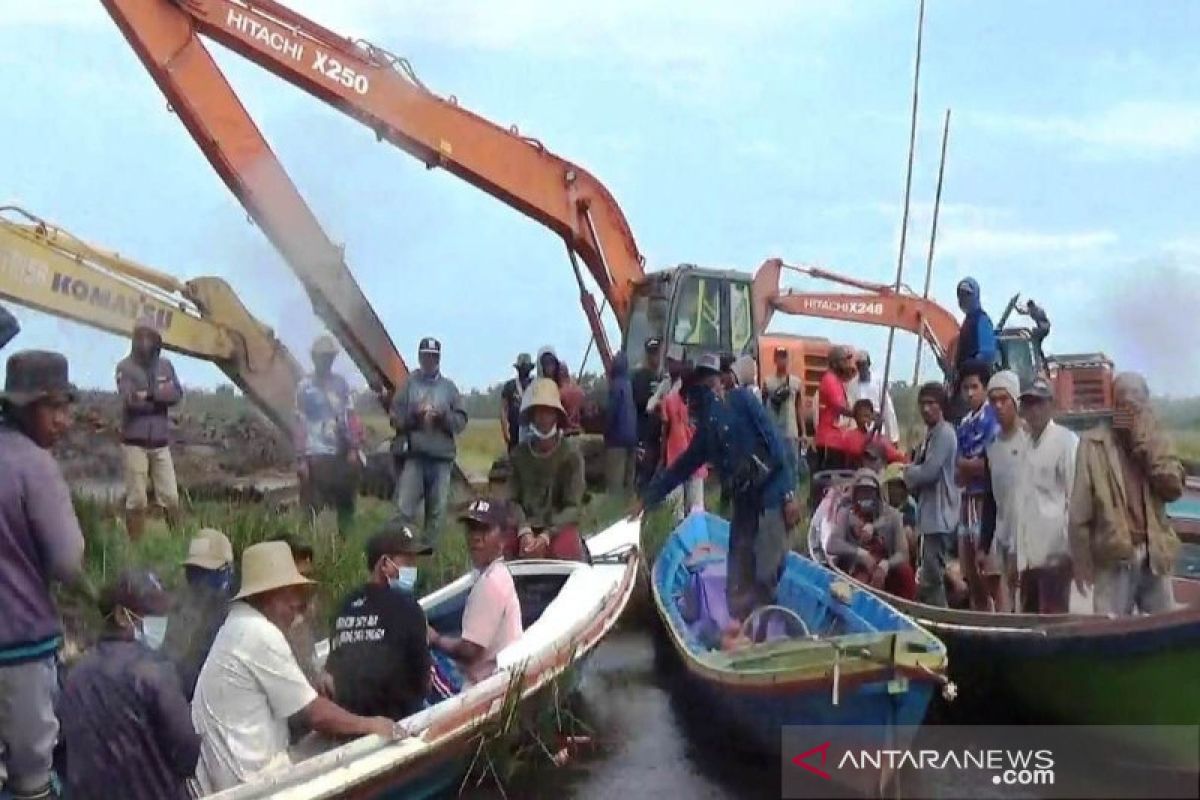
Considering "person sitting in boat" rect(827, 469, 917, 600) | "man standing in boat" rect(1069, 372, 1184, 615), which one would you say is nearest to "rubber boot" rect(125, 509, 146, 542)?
"person sitting in boat" rect(827, 469, 917, 600)

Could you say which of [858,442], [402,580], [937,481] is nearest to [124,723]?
[402,580]

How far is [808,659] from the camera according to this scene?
630 centimetres

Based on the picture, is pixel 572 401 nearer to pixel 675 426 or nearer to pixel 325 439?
pixel 675 426

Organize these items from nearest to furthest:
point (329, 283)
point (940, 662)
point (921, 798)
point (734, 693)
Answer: point (921, 798) → point (940, 662) → point (734, 693) → point (329, 283)

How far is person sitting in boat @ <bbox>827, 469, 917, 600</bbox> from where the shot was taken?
947cm

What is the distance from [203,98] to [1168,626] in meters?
10.6

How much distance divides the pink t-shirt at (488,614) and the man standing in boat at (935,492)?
3.14 meters

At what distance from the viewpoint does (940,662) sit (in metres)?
5.84

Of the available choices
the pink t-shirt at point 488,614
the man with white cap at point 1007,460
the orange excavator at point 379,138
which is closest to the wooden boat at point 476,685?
the pink t-shirt at point 488,614

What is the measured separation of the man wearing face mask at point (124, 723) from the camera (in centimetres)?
475

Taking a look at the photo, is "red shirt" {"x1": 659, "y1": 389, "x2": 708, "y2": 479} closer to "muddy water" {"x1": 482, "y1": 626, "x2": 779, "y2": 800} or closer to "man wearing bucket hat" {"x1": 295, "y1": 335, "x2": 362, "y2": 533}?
"man wearing bucket hat" {"x1": 295, "y1": 335, "x2": 362, "y2": 533}

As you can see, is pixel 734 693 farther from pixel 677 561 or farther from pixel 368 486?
pixel 368 486

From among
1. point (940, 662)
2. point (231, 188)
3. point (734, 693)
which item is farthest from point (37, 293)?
point (940, 662)

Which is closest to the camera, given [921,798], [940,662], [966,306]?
[921,798]
